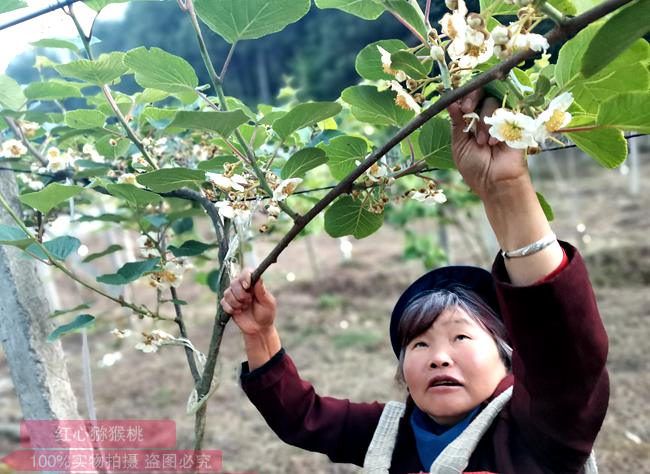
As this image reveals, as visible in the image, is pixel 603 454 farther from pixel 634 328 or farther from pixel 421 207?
pixel 421 207

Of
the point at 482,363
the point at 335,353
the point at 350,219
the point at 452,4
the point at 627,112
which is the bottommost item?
the point at 335,353

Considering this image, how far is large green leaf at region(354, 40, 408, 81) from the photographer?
0.59 m

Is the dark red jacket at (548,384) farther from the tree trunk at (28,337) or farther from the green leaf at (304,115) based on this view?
the tree trunk at (28,337)

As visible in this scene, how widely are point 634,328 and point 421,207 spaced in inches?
52.0

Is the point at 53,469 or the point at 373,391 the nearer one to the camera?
the point at 53,469

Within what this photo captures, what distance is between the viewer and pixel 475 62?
489mm

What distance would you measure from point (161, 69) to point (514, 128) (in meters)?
0.34

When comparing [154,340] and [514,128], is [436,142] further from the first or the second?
[154,340]

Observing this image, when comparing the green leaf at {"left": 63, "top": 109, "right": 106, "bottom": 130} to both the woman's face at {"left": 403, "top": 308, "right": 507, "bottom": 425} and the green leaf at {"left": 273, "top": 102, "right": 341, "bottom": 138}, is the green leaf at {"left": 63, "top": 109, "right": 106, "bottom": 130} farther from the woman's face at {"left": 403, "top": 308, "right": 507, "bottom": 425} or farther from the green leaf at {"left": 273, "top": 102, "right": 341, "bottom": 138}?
the woman's face at {"left": 403, "top": 308, "right": 507, "bottom": 425}

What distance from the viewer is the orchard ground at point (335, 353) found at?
2.45 metres

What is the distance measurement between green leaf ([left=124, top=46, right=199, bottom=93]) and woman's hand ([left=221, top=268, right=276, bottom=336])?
0.26 meters

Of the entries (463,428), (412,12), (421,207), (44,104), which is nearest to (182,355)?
(421,207)

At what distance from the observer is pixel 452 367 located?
78cm

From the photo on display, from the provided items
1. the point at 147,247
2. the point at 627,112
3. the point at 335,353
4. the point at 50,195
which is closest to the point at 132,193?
the point at 50,195
